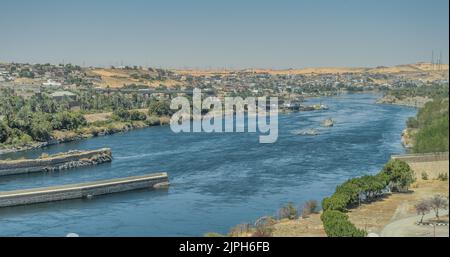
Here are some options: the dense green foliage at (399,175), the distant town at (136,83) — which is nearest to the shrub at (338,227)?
the dense green foliage at (399,175)

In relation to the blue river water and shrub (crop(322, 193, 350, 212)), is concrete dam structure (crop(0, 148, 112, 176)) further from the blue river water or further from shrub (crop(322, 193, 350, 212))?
shrub (crop(322, 193, 350, 212))

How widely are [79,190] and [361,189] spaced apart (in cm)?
594

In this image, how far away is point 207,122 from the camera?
29.4 m

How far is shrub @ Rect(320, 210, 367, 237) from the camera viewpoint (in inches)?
298

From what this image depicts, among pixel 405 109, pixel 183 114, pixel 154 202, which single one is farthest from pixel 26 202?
pixel 405 109

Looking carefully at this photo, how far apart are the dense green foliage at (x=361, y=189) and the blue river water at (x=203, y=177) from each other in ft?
3.83

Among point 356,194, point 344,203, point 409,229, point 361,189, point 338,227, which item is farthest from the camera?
point 361,189

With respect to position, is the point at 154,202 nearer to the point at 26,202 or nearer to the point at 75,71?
the point at 26,202

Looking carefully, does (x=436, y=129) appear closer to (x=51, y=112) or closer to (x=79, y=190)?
(x=79, y=190)

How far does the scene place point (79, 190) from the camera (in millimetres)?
13359

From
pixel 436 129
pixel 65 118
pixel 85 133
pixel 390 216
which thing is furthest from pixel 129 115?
pixel 436 129

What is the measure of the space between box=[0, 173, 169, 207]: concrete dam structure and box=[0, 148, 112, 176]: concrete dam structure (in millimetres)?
3617

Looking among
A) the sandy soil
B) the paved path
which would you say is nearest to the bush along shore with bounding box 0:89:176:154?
the sandy soil

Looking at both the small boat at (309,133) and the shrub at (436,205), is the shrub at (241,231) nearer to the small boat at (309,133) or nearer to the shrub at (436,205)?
the shrub at (436,205)
